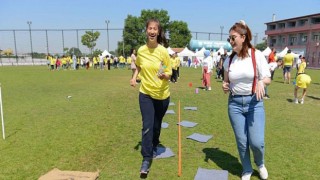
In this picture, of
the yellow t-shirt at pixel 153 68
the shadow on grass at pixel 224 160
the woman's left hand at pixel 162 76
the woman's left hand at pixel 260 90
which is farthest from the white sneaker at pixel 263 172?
the woman's left hand at pixel 162 76

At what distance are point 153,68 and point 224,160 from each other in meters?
1.99

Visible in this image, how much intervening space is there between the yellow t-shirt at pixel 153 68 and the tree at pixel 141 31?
202 ft

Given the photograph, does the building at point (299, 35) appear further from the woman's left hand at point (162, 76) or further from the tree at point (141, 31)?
the woman's left hand at point (162, 76)

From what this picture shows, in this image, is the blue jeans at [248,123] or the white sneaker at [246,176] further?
the white sneaker at [246,176]

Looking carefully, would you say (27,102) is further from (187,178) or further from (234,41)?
(234,41)

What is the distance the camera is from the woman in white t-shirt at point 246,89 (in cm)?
335

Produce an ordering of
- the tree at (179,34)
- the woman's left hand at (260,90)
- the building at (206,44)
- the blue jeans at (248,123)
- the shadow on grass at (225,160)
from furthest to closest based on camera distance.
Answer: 1. the tree at (179,34)
2. the building at (206,44)
3. the shadow on grass at (225,160)
4. the blue jeans at (248,123)
5. the woman's left hand at (260,90)

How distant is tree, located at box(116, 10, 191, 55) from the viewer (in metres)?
65.6

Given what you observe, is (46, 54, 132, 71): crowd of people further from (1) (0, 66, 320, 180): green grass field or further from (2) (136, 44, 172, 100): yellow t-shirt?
(2) (136, 44, 172, 100): yellow t-shirt

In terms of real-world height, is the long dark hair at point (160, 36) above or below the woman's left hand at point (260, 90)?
above

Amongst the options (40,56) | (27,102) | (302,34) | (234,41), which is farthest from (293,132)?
(302,34)

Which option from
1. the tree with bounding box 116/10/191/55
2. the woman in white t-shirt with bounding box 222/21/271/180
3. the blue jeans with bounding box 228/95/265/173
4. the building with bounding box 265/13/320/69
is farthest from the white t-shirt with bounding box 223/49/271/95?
the tree with bounding box 116/10/191/55

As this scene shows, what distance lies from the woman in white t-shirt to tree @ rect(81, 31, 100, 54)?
54174 millimetres

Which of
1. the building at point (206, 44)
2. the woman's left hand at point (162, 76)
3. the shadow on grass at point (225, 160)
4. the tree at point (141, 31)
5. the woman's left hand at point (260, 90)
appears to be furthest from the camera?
the tree at point (141, 31)
